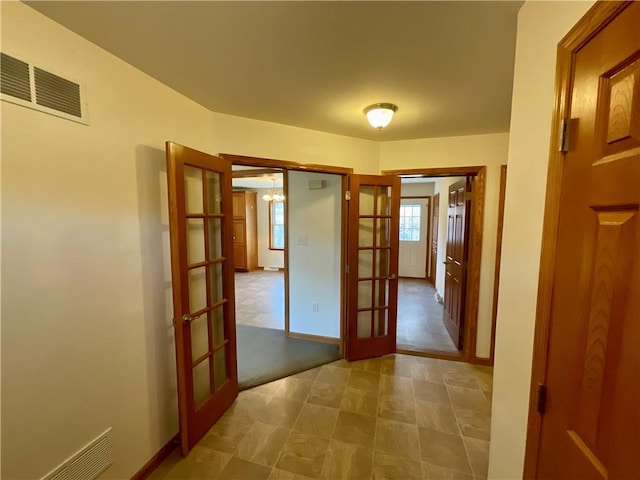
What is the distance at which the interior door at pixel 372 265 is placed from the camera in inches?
114

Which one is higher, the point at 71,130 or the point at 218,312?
the point at 71,130

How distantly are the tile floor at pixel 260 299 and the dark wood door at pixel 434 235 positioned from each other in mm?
3400

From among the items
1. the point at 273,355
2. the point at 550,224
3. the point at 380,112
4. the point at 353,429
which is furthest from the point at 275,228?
the point at 550,224

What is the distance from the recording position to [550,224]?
89 cm

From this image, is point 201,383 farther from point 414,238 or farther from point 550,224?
point 414,238

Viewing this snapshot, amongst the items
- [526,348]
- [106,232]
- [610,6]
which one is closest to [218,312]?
[106,232]

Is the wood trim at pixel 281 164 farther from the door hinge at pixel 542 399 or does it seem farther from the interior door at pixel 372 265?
the door hinge at pixel 542 399

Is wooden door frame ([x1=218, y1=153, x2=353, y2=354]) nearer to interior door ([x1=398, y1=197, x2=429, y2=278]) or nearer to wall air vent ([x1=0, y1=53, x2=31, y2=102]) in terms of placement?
wall air vent ([x1=0, y1=53, x2=31, y2=102])

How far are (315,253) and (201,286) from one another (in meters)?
1.69

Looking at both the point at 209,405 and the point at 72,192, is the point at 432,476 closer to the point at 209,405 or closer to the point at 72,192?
the point at 209,405

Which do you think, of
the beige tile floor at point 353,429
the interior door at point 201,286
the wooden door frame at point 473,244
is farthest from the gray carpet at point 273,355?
the wooden door frame at point 473,244

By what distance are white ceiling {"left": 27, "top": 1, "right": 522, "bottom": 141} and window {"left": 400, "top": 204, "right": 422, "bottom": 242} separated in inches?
190

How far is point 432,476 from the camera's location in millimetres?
1682

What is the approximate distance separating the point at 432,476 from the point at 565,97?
204 cm
